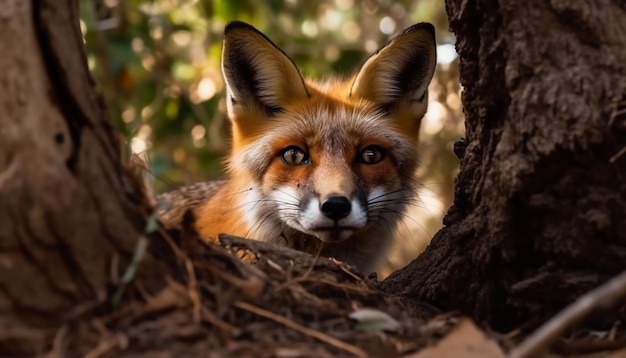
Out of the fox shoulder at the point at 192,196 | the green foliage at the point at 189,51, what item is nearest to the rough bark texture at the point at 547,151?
the fox shoulder at the point at 192,196

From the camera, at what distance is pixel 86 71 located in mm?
2424

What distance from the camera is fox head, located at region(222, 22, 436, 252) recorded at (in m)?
4.59

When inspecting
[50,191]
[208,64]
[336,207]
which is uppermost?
[208,64]

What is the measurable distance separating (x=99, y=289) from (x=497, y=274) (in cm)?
150

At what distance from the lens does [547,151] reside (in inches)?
109

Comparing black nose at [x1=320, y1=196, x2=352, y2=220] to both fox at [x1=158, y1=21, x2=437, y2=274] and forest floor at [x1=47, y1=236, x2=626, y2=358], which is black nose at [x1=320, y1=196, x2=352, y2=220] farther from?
forest floor at [x1=47, y1=236, x2=626, y2=358]

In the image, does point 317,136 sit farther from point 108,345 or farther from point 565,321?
point 565,321

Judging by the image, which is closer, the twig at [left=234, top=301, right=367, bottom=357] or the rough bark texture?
the twig at [left=234, top=301, right=367, bottom=357]

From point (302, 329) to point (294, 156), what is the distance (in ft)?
7.77

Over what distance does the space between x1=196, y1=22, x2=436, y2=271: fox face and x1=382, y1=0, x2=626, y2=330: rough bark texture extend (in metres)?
1.43

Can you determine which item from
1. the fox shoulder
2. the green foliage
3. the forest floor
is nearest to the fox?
the fox shoulder

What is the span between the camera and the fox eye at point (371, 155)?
4.72 metres

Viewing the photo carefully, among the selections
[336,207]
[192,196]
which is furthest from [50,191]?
[192,196]

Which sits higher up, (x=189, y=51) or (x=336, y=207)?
(x=189, y=51)
